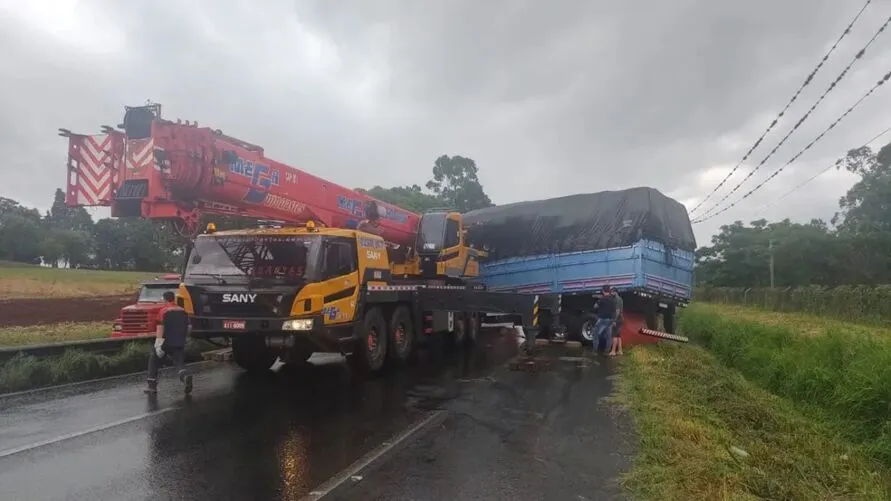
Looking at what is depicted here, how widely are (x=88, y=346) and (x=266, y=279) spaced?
3875 mm

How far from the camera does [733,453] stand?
18.4ft

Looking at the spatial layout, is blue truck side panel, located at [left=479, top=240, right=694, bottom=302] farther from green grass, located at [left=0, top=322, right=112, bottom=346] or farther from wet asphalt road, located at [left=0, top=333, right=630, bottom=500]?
green grass, located at [left=0, top=322, right=112, bottom=346]

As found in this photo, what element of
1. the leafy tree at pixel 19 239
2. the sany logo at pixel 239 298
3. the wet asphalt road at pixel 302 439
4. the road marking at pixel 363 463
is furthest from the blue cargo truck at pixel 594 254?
the leafy tree at pixel 19 239

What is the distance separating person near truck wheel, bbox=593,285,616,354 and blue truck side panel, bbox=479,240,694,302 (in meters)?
0.71

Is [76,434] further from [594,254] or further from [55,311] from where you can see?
[55,311]

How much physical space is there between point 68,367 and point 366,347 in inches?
182

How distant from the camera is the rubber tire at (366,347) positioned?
10.4 metres

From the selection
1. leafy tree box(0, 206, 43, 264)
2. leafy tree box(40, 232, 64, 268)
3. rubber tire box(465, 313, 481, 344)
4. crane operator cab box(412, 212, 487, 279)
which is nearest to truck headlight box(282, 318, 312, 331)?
crane operator cab box(412, 212, 487, 279)

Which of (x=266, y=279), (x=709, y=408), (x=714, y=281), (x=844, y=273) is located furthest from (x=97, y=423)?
(x=714, y=281)

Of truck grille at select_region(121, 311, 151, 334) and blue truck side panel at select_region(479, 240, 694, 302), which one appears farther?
blue truck side panel at select_region(479, 240, 694, 302)

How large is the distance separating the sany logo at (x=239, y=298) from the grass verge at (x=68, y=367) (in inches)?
114

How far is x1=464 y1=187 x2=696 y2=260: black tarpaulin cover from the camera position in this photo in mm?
15594

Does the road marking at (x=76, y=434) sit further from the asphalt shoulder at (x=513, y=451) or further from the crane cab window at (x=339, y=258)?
the asphalt shoulder at (x=513, y=451)

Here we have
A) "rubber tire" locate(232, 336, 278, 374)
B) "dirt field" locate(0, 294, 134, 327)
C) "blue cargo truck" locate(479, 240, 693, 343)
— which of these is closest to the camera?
"rubber tire" locate(232, 336, 278, 374)
